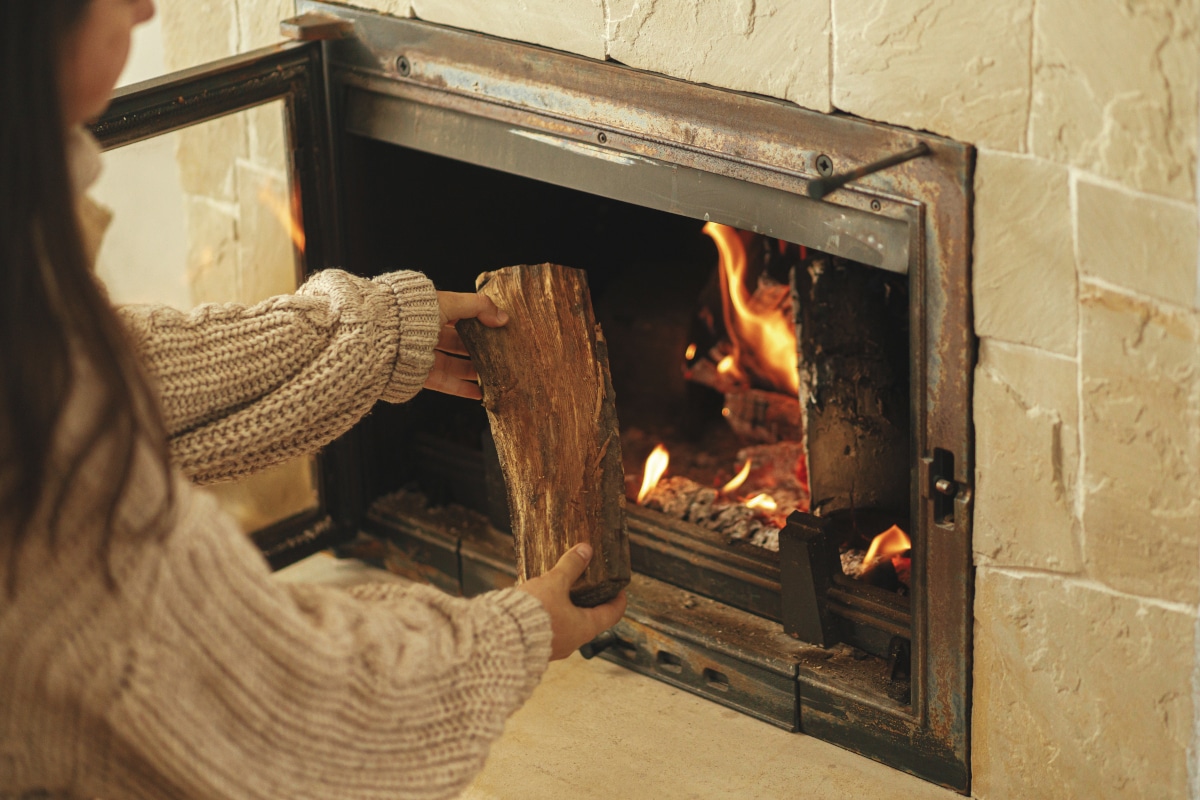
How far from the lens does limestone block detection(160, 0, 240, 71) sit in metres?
2.47

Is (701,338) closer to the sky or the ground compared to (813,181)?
closer to the ground

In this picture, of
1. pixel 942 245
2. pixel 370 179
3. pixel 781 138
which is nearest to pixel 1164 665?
pixel 942 245

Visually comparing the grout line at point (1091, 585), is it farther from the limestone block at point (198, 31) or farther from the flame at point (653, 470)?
the limestone block at point (198, 31)

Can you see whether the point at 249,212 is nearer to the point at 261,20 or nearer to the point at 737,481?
the point at 261,20

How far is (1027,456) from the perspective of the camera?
1.70m

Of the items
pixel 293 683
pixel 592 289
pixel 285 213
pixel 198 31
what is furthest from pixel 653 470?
pixel 293 683

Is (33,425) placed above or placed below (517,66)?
below

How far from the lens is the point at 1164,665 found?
1669mm

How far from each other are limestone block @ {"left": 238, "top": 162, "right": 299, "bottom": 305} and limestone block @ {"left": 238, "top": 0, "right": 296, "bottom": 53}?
8.8 inches

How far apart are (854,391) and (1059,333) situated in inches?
21.4

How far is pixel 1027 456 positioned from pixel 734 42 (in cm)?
66

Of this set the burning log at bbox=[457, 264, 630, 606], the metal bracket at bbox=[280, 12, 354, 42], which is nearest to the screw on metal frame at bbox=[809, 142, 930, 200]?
the burning log at bbox=[457, 264, 630, 606]

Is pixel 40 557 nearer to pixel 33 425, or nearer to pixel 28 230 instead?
pixel 33 425

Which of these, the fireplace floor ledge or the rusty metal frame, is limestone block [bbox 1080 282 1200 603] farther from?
the fireplace floor ledge
